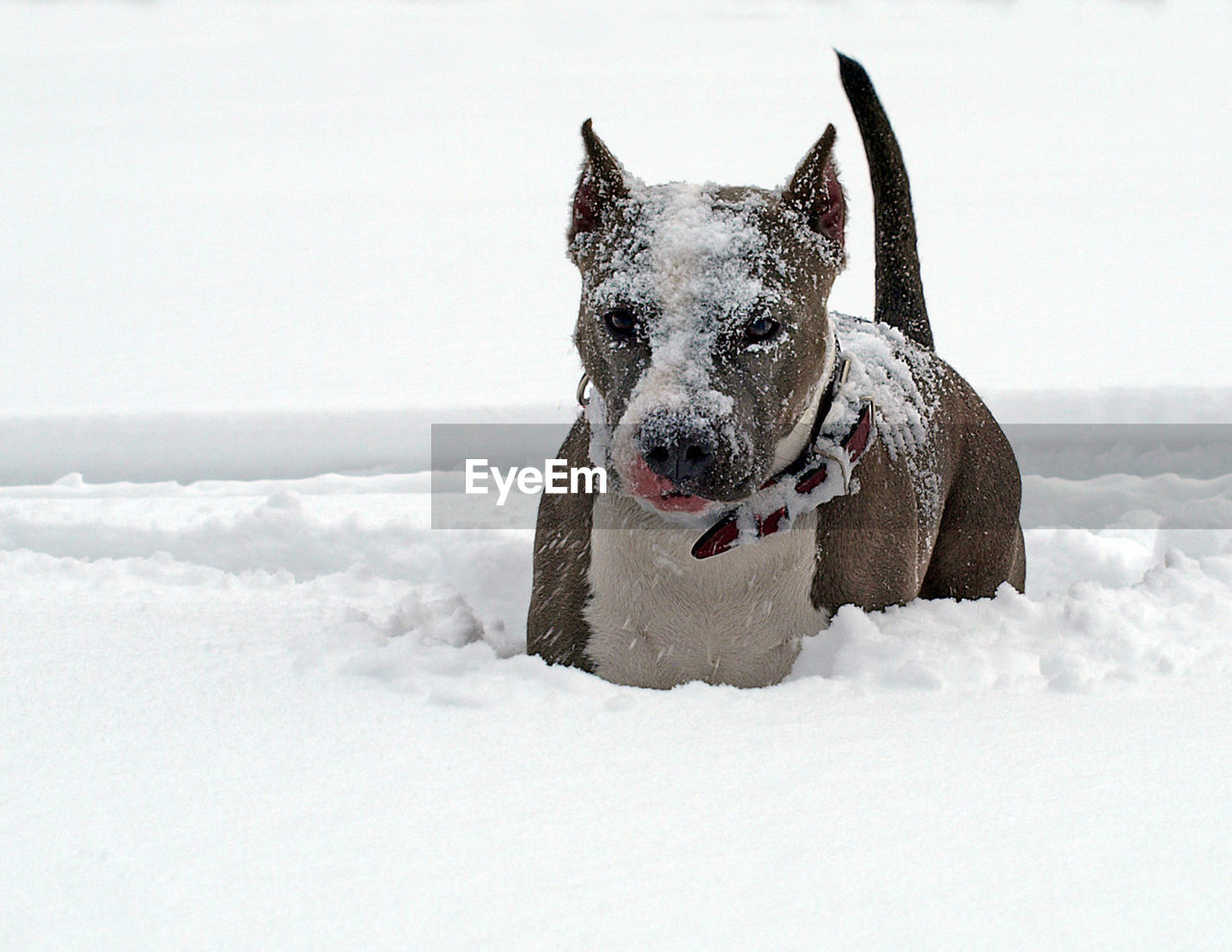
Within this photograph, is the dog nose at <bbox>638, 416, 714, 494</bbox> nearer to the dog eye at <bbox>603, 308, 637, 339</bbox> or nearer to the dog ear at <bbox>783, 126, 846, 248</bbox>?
the dog eye at <bbox>603, 308, 637, 339</bbox>

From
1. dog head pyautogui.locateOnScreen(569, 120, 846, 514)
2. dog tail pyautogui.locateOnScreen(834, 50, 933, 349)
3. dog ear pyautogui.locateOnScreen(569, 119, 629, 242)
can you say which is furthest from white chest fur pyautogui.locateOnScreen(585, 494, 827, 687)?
dog tail pyautogui.locateOnScreen(834, 50, 933, 349)

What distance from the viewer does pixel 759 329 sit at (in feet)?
6.57

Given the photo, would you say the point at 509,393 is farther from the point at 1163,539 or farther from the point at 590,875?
the point at 590,875

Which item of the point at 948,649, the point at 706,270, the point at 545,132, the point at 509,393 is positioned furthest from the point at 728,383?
the point at 545,132

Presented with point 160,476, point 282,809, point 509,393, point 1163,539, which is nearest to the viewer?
point 282,809

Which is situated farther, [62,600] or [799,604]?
[62,600]

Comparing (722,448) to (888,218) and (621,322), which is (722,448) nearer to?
(621,322)

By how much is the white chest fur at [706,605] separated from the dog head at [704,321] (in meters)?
0.18

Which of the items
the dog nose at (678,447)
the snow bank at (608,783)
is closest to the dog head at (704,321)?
the dog nose at (678,447)

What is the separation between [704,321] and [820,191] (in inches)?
15.0

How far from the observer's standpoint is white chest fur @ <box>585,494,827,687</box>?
2232 millimetres

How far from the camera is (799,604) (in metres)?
2.26

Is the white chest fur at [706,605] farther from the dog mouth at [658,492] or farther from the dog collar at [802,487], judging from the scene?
the dog mouth at [658,492]

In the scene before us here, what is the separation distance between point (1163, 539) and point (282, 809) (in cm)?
297
